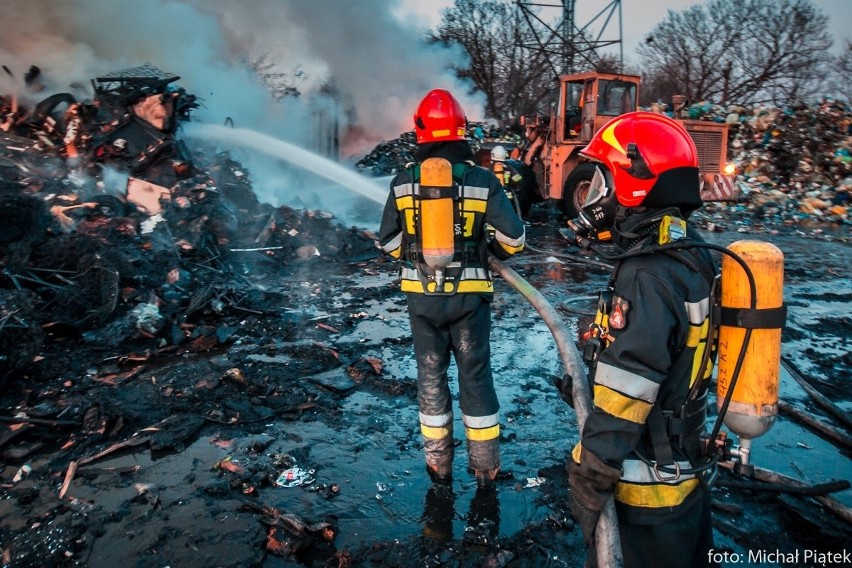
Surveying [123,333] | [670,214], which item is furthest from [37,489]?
[670,214]

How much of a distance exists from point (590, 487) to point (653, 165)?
0.95 meters

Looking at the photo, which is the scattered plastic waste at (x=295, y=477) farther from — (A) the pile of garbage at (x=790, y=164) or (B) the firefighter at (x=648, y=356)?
(A) the pile of garbage at (x=790, y=164)

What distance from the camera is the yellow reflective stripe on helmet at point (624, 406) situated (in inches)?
61.1

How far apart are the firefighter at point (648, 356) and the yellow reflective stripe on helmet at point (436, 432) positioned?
1379mm

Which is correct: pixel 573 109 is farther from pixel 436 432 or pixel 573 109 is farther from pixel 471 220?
pixel 436 432

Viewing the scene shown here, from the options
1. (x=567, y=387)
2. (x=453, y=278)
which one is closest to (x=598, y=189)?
(x=567, y=387)

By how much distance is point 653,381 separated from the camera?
60.7 inches

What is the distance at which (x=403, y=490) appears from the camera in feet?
10.5

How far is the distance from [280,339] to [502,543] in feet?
11.1

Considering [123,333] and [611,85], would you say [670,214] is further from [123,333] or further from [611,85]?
[611,85]

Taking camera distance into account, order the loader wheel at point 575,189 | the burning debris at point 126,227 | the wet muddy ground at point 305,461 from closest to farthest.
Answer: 1. the wet muddy ground at point 305,461
2. the burning debris at point 126,227
3. the loader wheel at point 575,189

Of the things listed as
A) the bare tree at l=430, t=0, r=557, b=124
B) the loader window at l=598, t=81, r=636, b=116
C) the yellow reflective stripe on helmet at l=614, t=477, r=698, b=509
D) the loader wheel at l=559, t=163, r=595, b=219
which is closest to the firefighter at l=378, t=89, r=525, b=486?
the yellow reflective stripe on helmet at l=614, t=477, r=698, b=509

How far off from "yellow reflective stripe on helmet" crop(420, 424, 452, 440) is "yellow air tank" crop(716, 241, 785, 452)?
1.69 metres

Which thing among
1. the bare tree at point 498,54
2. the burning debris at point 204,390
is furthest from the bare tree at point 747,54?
the burning debris at point 204,390
